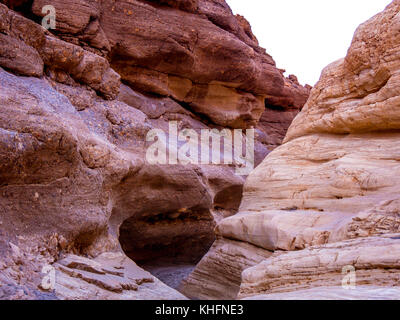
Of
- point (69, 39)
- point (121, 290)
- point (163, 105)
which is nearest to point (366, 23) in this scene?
point (121, 290)

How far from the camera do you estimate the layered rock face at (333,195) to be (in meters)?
4.52

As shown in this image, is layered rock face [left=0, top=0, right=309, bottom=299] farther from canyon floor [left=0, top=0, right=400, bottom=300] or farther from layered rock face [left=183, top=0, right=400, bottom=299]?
layered rock face [left=183, top=0, right=400, bottom=299]

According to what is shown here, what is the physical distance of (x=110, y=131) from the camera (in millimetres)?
9656

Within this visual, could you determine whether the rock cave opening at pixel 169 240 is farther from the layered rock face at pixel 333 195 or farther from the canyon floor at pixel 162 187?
the layered rock face at pixel 333 195

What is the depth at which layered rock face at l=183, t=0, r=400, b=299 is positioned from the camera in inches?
178

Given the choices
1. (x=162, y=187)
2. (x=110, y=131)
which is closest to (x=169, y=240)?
(x=162, y=187)

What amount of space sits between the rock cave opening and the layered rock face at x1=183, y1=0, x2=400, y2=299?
9.08 feet

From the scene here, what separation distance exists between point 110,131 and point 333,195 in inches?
217

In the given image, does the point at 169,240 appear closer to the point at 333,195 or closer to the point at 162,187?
the point at 162,187

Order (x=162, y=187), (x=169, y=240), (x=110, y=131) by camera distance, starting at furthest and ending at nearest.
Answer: (x=169, y=240), (x=162, y=187), (x=110, y=131)

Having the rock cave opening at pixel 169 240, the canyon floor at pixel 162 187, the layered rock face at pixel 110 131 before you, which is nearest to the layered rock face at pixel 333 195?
the canyon floor at pixel 162 187

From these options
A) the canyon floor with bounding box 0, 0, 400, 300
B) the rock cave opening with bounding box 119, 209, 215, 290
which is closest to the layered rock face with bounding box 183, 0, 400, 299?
the canyon floor with bounding box 0, 0, 400, 300

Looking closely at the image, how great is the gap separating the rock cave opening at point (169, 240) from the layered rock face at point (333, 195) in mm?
2769
